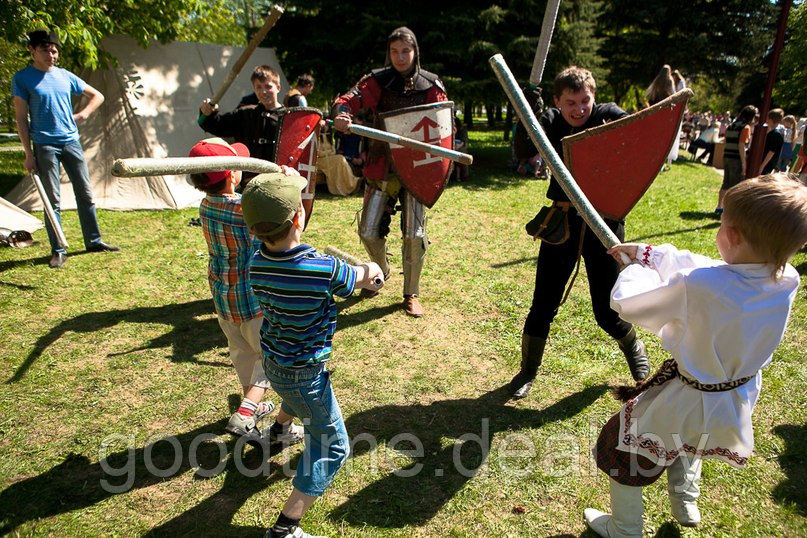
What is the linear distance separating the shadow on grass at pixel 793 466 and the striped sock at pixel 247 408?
8.14ft

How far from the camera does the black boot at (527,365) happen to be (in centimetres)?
298

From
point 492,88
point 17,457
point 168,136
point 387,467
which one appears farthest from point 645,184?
point 492,88

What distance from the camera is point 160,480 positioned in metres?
2.43

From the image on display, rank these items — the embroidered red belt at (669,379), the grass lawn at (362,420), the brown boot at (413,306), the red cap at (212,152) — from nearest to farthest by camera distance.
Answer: the embroidered red belt at (669,379) < the grass lawn at (362,420) < the red cap at (212,152) < the brown boot at (413,306)

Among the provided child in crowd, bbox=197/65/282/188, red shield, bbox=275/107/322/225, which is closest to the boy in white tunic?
red shield, bbox=275/107/322/225

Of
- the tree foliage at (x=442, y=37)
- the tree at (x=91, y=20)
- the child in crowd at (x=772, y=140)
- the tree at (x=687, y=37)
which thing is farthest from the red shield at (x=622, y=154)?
the tree at (x=687, y=37)

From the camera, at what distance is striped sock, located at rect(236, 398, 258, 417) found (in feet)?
8.42

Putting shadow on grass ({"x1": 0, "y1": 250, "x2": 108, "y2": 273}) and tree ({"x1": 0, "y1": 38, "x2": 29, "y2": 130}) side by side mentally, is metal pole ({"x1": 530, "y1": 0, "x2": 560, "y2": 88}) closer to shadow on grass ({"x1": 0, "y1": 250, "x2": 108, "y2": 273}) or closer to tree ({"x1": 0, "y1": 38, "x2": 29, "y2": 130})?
shadow on grass ({"x1": 0, "y1": 250, "x2": 108, "y2": 273})

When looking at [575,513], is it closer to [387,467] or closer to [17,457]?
[387,467]

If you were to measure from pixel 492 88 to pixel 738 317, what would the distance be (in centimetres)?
990

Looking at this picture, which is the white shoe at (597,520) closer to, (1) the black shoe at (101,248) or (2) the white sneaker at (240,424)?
(2) the white sneaker at (240,424)

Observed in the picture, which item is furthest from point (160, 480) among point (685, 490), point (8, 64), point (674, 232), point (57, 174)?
point (8, 64)

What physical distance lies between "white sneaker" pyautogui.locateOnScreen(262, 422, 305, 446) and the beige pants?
→ 0.80 ft

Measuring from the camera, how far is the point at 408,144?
3508 millimetres
